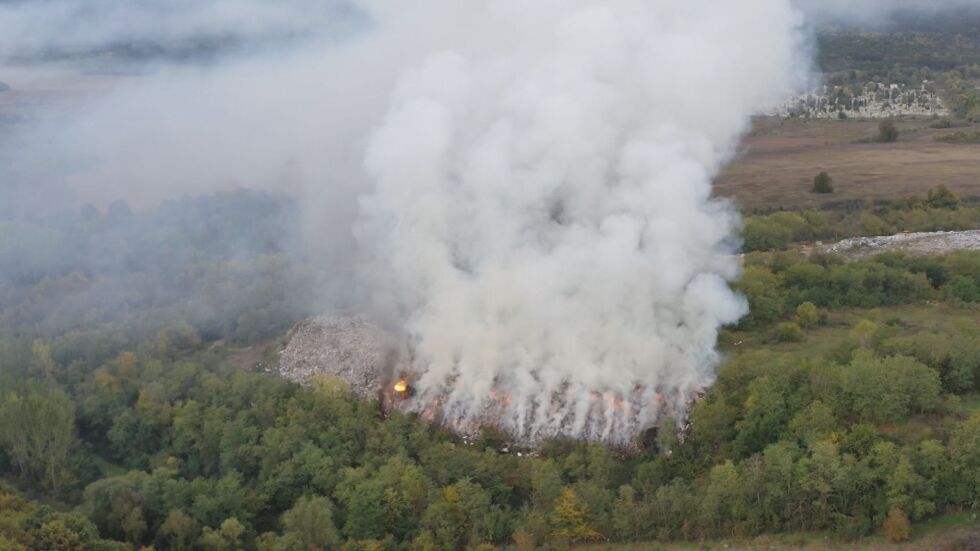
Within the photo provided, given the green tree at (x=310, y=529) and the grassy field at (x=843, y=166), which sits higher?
the grassy field at (x=843, y=166)

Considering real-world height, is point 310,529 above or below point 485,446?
below

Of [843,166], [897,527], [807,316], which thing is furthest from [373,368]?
[843,166]

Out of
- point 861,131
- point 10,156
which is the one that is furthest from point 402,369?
point 861,131

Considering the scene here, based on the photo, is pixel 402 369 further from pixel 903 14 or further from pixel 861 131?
pixel 903 14

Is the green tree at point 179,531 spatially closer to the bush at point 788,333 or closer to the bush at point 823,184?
the bush at point 788,333

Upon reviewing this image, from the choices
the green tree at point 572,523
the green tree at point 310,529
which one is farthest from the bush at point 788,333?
the green tree at point 310,529

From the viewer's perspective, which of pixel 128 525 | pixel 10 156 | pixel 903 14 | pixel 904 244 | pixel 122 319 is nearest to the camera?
pixel 128 525

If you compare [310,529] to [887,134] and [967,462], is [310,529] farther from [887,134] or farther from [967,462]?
[887,134]
